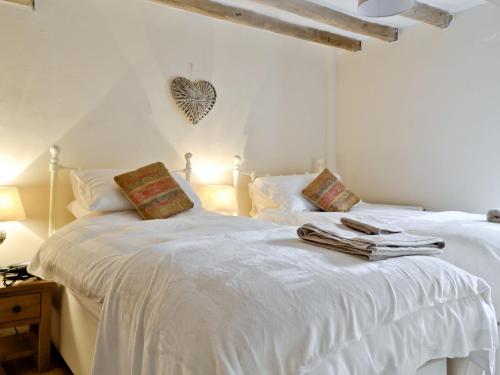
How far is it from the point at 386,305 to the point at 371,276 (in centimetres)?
9

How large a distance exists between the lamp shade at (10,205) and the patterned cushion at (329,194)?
81.4 inches

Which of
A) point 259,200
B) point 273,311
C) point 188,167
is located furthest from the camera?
point 259,200

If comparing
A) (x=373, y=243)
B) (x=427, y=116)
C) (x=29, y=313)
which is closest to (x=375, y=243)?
(x=373, y=243)

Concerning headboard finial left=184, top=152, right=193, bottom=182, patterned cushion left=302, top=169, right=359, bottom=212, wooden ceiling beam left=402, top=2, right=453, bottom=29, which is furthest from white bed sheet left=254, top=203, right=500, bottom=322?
wooden ceiling beam left=402, top=2, right=453, bottom=29

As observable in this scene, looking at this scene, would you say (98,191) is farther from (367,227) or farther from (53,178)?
(367,227)

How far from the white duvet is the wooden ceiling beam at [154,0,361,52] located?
2226mm

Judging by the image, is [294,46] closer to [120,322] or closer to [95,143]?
[95,143]

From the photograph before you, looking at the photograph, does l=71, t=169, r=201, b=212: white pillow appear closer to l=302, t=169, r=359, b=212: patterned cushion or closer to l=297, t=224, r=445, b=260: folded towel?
l=297, t=224, r=445, b=260: folded towel

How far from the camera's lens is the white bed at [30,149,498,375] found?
0.86 meters

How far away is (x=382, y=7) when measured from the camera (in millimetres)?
2115

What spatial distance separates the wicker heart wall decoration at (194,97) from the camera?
3.11 meters

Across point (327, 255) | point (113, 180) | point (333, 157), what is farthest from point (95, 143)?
point (333, 157)

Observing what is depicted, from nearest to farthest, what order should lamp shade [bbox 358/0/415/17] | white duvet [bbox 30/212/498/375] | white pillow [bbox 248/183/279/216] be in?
white duvet [bbox 30/212/498/375]
lamp shade [bbox 358/0/415/17]
white pillow [bbox 248/183/279/216]

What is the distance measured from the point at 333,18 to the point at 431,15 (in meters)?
0.80
